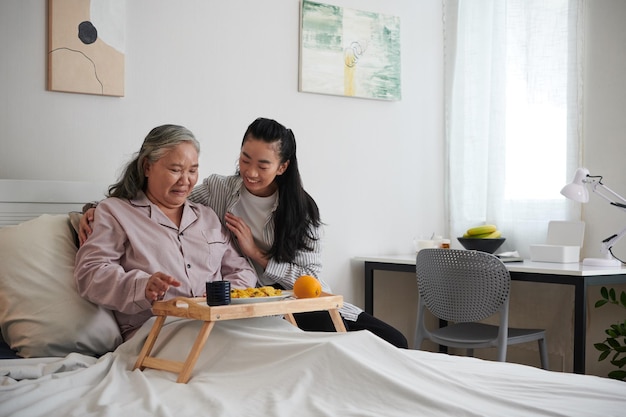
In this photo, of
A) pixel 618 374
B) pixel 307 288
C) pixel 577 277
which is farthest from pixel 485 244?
pixel 307 288

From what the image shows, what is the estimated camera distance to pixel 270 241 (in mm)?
2805

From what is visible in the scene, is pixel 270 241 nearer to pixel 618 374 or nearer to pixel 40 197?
pixel 40 197

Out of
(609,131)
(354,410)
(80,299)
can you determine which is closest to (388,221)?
(609,131)

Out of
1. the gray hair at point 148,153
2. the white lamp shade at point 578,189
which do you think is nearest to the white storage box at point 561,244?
the white lamp shade at point 578,189

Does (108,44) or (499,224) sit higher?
(108,44)

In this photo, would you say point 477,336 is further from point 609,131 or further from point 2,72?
point 2,72

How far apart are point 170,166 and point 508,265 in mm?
1518

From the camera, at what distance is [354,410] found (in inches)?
62.7

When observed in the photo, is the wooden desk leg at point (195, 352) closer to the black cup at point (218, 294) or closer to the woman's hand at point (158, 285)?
the black cup at point (218, 294)

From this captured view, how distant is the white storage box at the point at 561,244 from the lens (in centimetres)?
336

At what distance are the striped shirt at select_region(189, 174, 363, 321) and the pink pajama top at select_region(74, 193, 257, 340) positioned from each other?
0.10 metres

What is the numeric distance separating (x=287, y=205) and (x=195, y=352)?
0.97 m

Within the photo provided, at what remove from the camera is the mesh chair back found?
9.95 feet

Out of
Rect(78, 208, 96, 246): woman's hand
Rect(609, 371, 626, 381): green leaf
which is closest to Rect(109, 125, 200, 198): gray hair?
Rect(78, 208, 96, 246): woman's hand
